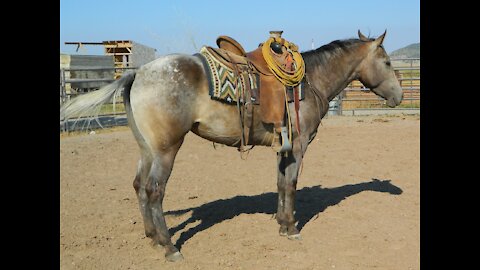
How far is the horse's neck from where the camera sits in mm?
5137

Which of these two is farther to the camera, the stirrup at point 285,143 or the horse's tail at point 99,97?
the stirrup at point 285,143

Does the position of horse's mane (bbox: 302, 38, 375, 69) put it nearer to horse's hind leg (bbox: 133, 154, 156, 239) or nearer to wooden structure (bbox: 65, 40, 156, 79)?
horse's hind leg (bbox: 133, 154, 156, 239)

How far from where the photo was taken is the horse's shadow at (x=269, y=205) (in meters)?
5.23

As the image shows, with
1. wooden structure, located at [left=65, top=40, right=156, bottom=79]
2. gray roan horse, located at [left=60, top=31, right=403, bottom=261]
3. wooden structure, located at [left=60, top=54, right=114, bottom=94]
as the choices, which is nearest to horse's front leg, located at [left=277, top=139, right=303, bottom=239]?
gray roan horse, located at [left=60, top=31, right=403, bottom=261]

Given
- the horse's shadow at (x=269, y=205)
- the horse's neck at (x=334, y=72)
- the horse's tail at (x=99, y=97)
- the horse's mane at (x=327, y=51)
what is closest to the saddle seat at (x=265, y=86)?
the horse's neck at (x=334, y=72)

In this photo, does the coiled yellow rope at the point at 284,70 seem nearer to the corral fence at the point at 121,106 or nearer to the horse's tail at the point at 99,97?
the horse's tail at the point at 99,97

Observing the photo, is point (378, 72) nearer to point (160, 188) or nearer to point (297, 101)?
point (297, 101)

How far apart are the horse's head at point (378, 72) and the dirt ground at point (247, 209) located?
140 centimetres

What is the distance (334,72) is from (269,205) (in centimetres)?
185

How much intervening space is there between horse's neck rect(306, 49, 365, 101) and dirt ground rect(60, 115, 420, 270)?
1.47 m
